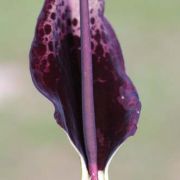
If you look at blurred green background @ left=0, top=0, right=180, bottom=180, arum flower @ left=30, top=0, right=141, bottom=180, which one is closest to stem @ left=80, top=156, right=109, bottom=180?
arum flower @ left=30, top=0, right=141, bottom=180

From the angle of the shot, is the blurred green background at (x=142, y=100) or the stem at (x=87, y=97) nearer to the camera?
the stem at (x=87, y=97)

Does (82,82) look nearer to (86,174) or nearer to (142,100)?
(86,174)

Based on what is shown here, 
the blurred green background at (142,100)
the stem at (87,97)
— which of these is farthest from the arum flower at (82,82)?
the blurred green background at (142,100)

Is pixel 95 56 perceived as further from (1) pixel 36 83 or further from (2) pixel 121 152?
(2) pixel 121 152

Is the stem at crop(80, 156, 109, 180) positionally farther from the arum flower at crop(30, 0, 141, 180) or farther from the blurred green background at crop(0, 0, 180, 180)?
the blurred green background at crop(0, 0, 180, 180)

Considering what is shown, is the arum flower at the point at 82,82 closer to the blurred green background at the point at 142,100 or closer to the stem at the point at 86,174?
the stem at the point at 86,174

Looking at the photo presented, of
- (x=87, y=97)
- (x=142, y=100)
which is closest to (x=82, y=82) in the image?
(x=87, y=97)

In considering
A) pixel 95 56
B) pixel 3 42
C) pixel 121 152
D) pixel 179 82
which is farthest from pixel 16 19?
pixel 95 56
